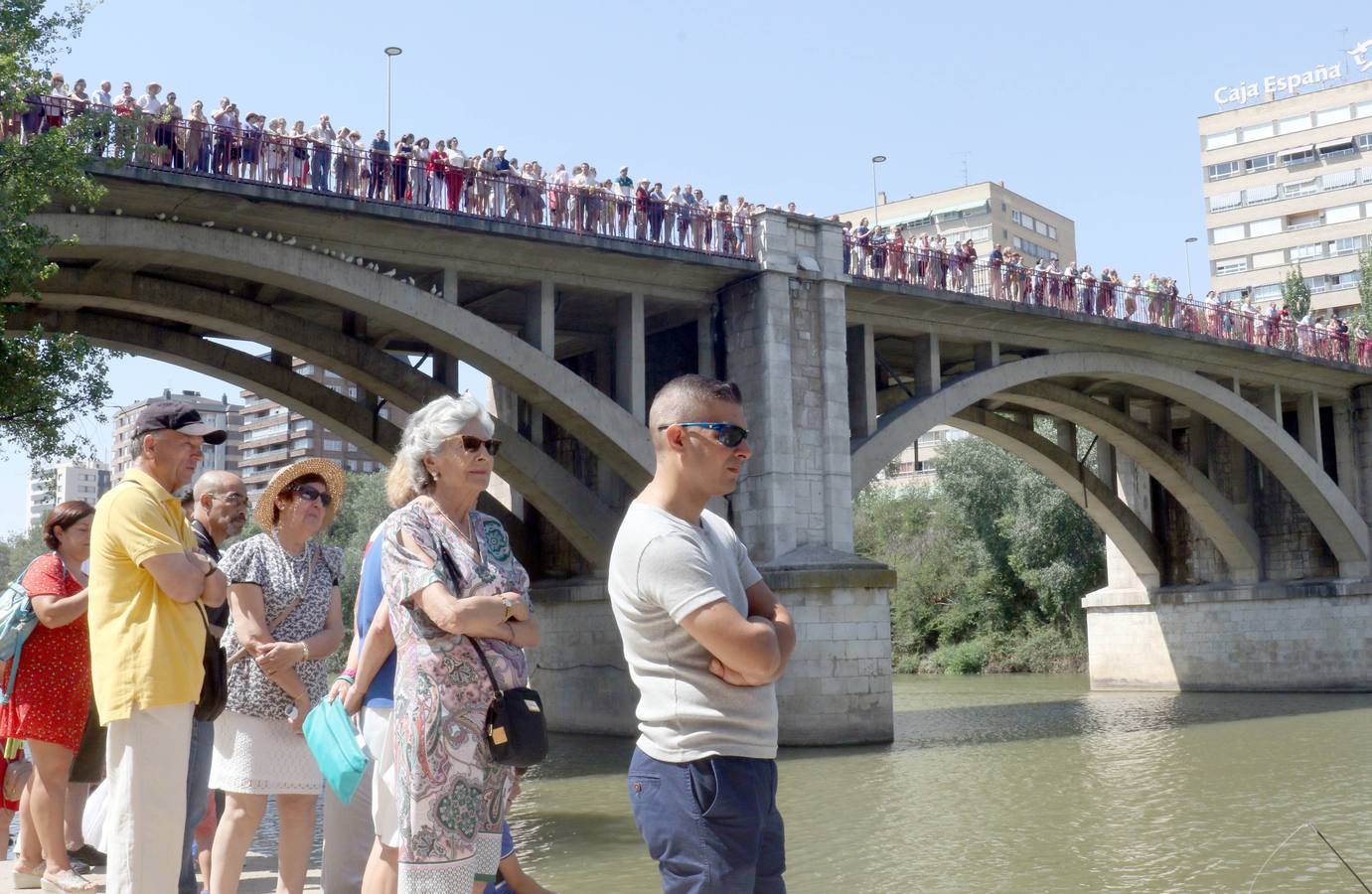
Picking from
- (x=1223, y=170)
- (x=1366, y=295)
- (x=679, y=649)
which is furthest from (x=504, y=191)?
(x=1223, y=170)

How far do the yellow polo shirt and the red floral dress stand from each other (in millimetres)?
1605

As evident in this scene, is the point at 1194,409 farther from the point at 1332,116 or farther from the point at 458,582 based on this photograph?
the point at 1332,116

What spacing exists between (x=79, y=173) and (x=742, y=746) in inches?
466

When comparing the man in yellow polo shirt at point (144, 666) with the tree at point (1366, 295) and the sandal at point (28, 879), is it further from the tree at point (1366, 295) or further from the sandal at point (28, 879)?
the tree at point (1366, 295)

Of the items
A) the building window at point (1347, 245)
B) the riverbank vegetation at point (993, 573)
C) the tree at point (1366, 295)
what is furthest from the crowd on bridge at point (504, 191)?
the building window at point (1347, 245)

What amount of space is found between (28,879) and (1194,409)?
89.3 feet

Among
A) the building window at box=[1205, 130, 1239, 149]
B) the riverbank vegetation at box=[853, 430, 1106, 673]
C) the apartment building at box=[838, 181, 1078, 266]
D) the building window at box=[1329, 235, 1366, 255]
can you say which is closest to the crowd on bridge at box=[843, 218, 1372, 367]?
the riverbank vegetation at box=[853, 430, 1106, 673]

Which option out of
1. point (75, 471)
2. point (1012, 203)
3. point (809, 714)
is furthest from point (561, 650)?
point (75, 471)

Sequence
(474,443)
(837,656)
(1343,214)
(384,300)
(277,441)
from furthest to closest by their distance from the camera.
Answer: (277,441) < (1343,214) < (837,656) < (384,300) < (474,443)

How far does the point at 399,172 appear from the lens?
57.1ft

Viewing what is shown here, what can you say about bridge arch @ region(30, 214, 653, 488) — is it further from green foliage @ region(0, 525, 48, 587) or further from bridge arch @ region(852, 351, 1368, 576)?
green foliage @ region(0, 525, 48, 587)

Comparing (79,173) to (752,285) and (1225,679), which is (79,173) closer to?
(752,285)

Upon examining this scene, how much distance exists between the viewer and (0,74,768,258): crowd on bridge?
1522 centimetres

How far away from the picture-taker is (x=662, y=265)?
64.9 feet
